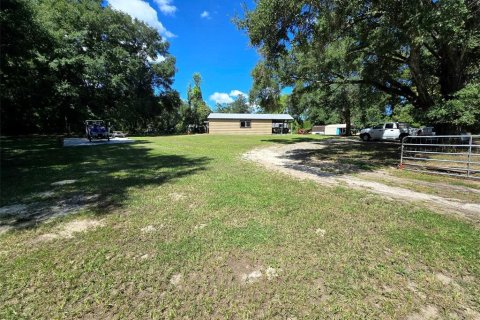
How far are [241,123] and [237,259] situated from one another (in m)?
35.8

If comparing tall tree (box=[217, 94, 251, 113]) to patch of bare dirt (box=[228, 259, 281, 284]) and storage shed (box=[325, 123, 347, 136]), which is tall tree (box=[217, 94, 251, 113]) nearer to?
storage shed (box=[325, 123, 347, 136])

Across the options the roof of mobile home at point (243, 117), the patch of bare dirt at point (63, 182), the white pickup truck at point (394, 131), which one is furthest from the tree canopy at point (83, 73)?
the white pickup truck at point (394, 131)

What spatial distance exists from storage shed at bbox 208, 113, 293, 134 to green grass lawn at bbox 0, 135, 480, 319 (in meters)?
32.4

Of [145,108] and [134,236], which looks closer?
[134,236]

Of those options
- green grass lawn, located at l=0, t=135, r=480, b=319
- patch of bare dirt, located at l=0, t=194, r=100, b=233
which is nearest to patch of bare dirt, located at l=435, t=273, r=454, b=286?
green grass lawn, located at l=0, t=135, r=480, b=319

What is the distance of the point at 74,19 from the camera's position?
87.1ft

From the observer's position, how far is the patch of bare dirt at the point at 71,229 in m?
3.44

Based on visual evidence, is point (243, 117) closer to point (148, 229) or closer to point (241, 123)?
point (241, 123)

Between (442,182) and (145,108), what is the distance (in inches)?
1309

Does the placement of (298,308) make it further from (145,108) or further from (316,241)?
(145,108)

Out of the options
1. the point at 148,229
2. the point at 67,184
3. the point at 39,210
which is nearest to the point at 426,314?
the point at 148,229

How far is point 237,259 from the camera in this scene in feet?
9.65

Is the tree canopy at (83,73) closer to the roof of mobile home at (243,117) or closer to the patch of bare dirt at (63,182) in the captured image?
the roof of mobile home at (243,117)

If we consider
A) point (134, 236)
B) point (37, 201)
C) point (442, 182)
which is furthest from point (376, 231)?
point (37, 201)
